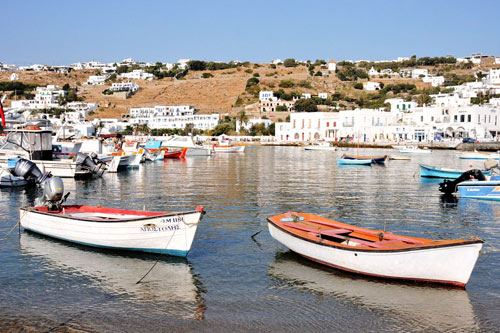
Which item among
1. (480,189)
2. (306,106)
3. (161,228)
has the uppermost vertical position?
(306,106)

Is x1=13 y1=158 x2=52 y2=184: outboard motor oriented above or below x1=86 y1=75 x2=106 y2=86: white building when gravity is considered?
below

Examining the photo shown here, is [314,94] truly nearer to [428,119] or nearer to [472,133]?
[428,119]

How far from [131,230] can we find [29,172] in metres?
18.2

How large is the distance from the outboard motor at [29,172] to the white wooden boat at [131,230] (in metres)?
14.5

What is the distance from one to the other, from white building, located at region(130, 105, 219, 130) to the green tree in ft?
74.1

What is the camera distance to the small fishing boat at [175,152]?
5900 centimetres

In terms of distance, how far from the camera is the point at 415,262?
10.7 meters

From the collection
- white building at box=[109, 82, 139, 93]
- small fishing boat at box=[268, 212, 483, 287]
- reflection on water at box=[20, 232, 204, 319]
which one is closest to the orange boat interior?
small fishing boat at box=[268, 212, 483, 287]

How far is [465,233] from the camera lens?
1673cm

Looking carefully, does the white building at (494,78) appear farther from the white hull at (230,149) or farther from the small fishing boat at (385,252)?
the small fishing boat at (385,252)

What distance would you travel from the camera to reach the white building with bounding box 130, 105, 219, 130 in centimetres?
12388

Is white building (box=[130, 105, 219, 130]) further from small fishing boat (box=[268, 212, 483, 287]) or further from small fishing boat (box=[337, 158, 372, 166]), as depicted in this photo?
small fishing boat (box=[268, 212, 483, 287])

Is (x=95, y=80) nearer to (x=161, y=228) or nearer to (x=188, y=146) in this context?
(x=188, y=146)

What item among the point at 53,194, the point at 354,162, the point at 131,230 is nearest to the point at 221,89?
the point at 354,162
